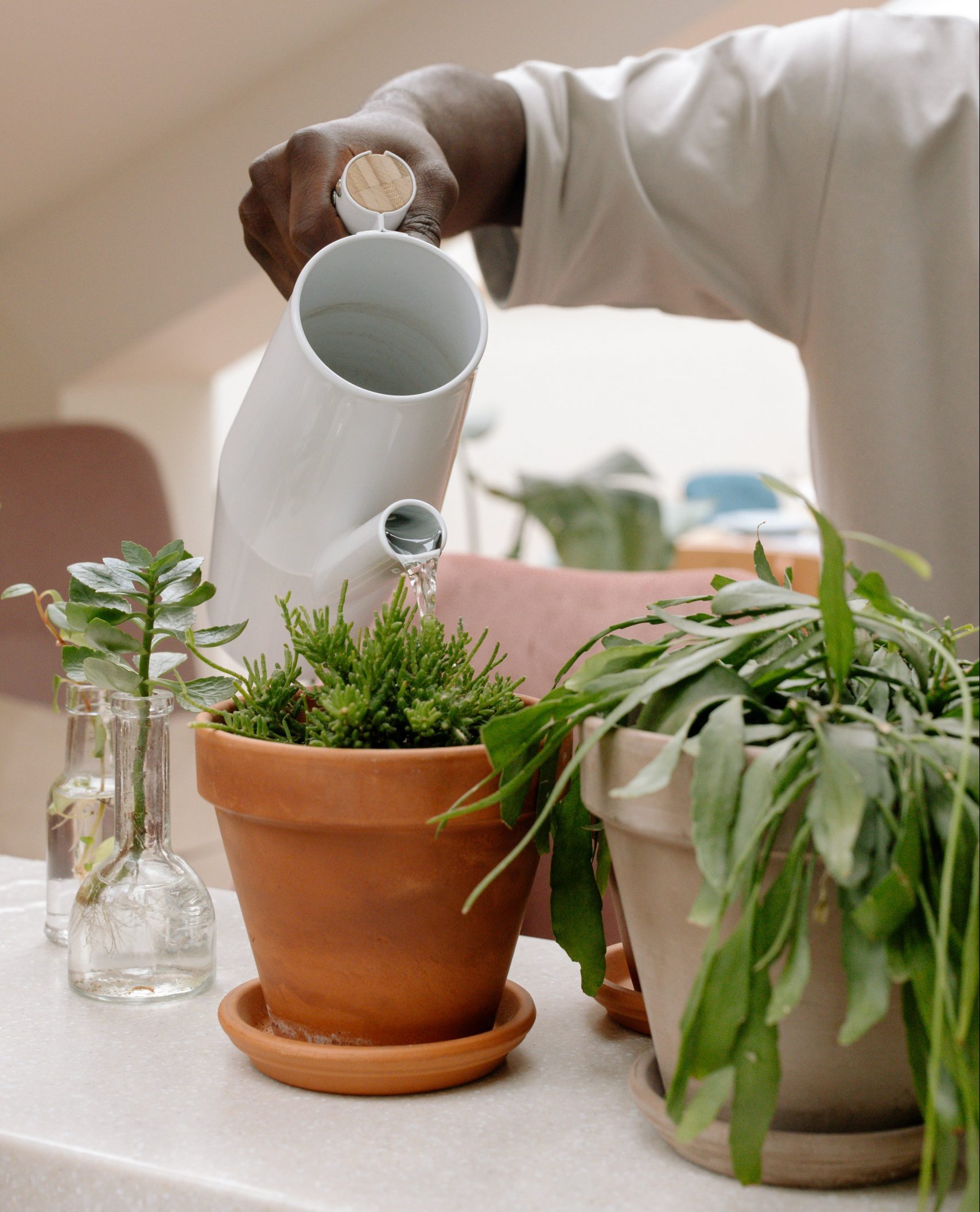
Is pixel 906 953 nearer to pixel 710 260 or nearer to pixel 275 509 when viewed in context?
pixel 275 509

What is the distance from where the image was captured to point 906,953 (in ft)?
0.95

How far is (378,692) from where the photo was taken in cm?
41

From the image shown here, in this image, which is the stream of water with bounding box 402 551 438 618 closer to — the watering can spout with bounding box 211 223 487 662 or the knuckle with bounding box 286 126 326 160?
the watering can spout with bounding box 211 223 487 662

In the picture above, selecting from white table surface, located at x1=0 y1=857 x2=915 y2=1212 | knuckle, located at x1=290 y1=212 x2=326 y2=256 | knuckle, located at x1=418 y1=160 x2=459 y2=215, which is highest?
knuckle, located at x1=418 y1=160 x2=459 y2=215

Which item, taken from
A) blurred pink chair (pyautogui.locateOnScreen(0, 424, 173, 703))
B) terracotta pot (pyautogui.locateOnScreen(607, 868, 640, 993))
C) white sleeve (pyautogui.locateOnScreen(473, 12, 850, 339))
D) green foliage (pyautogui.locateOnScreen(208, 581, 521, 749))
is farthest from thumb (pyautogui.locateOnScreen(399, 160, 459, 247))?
blurred pink chair (pyautogui.locateOnScreen(0, 424, 173, 703))

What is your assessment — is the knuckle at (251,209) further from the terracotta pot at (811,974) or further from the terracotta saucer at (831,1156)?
the terracotta saucer at (831,1156)

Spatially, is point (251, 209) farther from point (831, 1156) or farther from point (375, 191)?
point (831, 1156)

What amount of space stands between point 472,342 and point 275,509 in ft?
0.40

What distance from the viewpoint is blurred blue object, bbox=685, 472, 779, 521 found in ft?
16.2

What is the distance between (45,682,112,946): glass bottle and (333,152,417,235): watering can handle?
0.29 m

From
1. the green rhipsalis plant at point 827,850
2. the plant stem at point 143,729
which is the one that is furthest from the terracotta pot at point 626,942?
the plant stem at point 143,729

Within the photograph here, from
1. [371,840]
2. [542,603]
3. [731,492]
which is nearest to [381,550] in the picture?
[371,840]

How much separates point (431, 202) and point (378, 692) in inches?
11.6

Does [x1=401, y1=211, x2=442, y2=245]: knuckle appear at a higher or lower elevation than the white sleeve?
lower
